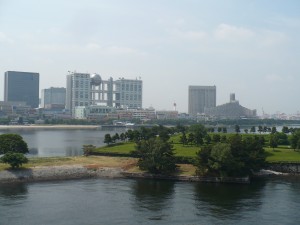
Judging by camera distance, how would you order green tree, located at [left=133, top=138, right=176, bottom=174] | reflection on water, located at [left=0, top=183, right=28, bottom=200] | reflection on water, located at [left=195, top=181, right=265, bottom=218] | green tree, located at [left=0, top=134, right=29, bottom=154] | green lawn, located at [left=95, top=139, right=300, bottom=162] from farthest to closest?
green lawn, located at [left=95, top=139, right=300, bottom=162] < green tree, located at [left=0, top=134, right=29, bottom=154] < green tree, located at [left=133, top=138, right=176, bottom=174] < reflection on water, located at [left=0, top=183, right=28, bottom=200] < reflection on water, located at [left=195, top=181, right=265, bottom=218]

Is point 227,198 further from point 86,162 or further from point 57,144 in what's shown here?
point 57,144

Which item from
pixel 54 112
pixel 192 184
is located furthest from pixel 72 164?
pixel 54 112

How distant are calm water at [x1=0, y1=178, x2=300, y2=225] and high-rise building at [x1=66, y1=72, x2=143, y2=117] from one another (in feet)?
461

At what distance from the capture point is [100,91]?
176 meters

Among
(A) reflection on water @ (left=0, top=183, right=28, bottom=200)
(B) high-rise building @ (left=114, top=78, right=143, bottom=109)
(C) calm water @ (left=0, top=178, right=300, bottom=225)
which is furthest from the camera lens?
(B) high-rise building @ (left=114, top=78, right=143, bottom=109)

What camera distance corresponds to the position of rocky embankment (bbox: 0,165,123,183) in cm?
2831

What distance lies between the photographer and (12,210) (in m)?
20.9

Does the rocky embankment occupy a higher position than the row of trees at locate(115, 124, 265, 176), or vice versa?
the row of trees at locate(115, 124, 265, 176)

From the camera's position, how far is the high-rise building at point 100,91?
559 ft

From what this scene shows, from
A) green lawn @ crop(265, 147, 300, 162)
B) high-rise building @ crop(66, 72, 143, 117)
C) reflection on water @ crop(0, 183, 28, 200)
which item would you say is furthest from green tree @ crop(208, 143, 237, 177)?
high-rise building @ crop(66, 72, 143, 117)

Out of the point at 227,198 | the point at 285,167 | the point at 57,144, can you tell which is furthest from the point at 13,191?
the point at 57,144

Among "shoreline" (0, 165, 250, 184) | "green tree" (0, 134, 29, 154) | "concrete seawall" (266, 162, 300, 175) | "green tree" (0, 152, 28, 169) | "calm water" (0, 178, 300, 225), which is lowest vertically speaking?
"calm water" (0, 178, 300, 225)

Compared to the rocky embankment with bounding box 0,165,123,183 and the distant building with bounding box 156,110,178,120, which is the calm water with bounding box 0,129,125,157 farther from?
the distant building with bounding box 156,110,178,120

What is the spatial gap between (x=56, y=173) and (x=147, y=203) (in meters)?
9.56
